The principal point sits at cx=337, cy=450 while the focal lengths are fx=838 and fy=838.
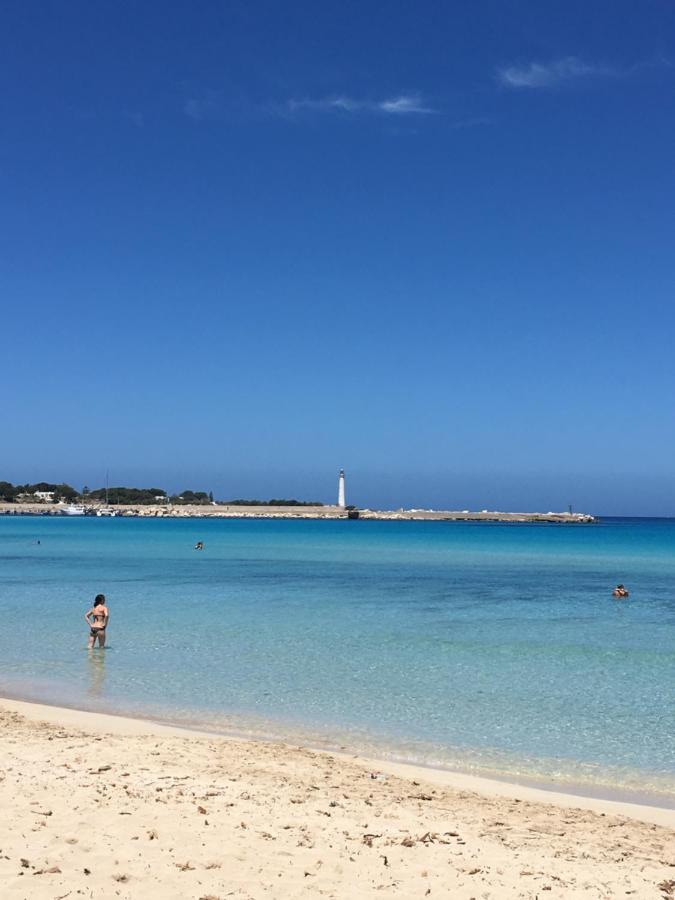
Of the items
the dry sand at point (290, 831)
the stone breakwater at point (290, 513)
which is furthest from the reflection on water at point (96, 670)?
the stone breakwater at point (290, 513)

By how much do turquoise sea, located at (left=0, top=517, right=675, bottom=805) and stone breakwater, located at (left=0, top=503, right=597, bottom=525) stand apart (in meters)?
150

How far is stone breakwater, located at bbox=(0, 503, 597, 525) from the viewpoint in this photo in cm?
18238

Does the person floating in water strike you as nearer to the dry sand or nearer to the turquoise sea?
the turquoise sea

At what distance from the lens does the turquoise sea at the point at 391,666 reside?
10.8 meters

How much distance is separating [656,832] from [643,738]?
149 inches

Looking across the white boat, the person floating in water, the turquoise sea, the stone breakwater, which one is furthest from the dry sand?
the white boat

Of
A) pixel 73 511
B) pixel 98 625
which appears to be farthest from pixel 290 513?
pixel 98 625

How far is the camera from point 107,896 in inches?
215

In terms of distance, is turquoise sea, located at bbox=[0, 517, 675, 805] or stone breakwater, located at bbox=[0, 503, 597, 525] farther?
stone breakwater, located at bbox=[0, 503, 597, 525]

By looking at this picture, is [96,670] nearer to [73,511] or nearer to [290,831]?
[290,831]

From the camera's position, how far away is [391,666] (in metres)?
15.8

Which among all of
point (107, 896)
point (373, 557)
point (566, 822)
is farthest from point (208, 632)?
point (373, 557)

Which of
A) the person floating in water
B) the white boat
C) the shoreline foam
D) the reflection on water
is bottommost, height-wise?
the white boat

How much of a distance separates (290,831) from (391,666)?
9.11m
